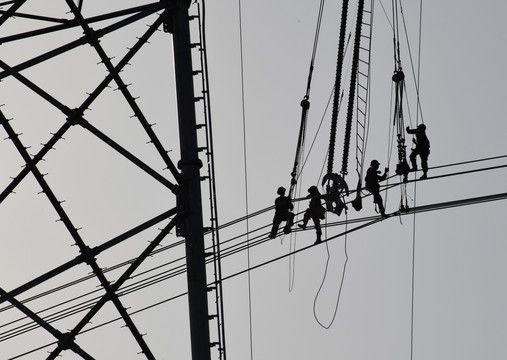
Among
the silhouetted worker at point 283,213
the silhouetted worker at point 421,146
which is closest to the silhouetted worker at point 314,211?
the silhouetted worker at point 283,213

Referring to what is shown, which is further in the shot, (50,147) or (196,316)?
(50,147)

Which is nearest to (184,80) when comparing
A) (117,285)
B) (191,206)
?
(191,206)

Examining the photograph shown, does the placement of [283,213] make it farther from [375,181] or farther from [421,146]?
[421,146]

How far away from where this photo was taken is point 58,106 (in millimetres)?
12305

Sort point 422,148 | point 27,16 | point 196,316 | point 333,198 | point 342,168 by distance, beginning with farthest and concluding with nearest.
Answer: point 422,148, point 333,198, point 342,168, point 27,16, point 196,316

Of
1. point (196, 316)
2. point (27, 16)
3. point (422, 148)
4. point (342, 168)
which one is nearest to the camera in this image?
point (196, 316)

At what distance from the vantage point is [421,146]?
758 inches

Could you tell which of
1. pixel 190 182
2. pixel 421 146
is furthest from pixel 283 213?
pixel 190 182

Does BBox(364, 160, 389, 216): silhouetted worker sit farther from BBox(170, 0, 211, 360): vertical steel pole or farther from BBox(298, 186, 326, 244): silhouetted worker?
BBox(170, 0, 211, 360): vertical steel pole

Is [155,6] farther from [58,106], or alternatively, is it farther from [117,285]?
[117,285]

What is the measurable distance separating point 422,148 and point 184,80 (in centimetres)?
845

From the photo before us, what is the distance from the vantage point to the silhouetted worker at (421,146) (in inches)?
739

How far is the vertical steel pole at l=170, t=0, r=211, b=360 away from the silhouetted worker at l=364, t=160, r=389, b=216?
717cm

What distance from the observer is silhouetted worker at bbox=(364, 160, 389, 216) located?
1859 cm
